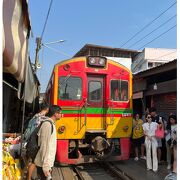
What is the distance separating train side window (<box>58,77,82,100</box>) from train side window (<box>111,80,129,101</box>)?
103 cm

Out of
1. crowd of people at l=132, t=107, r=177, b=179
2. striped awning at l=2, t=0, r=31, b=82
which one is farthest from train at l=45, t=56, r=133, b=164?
striped awning at l=2, t=0, r=31, b=82

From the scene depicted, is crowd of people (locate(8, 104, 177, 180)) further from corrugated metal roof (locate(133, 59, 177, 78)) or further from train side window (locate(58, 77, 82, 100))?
corrugated metal roof (locate(133, 59, 177, 78))

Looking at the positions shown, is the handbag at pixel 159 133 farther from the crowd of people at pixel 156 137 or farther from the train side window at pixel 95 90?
the train side window at pixel 95 90

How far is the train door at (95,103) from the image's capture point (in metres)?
7.95

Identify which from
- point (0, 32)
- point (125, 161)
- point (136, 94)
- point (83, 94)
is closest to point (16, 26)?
point (0, 32)

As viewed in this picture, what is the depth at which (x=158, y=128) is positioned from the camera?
7.43m

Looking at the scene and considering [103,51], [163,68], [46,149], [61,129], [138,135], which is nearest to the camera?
[46,149]

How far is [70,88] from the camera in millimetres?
7961

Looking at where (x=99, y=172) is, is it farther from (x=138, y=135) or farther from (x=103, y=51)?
(x=103, y=51)

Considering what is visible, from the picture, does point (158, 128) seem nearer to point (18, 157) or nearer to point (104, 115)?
point (104, 115)

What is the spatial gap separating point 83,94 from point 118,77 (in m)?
1.24

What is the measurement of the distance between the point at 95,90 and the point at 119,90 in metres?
0.74

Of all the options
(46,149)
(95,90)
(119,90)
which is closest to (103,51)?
(119,90)

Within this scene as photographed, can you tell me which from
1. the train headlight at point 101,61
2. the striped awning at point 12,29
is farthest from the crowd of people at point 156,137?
the striped awning at point 12,29
